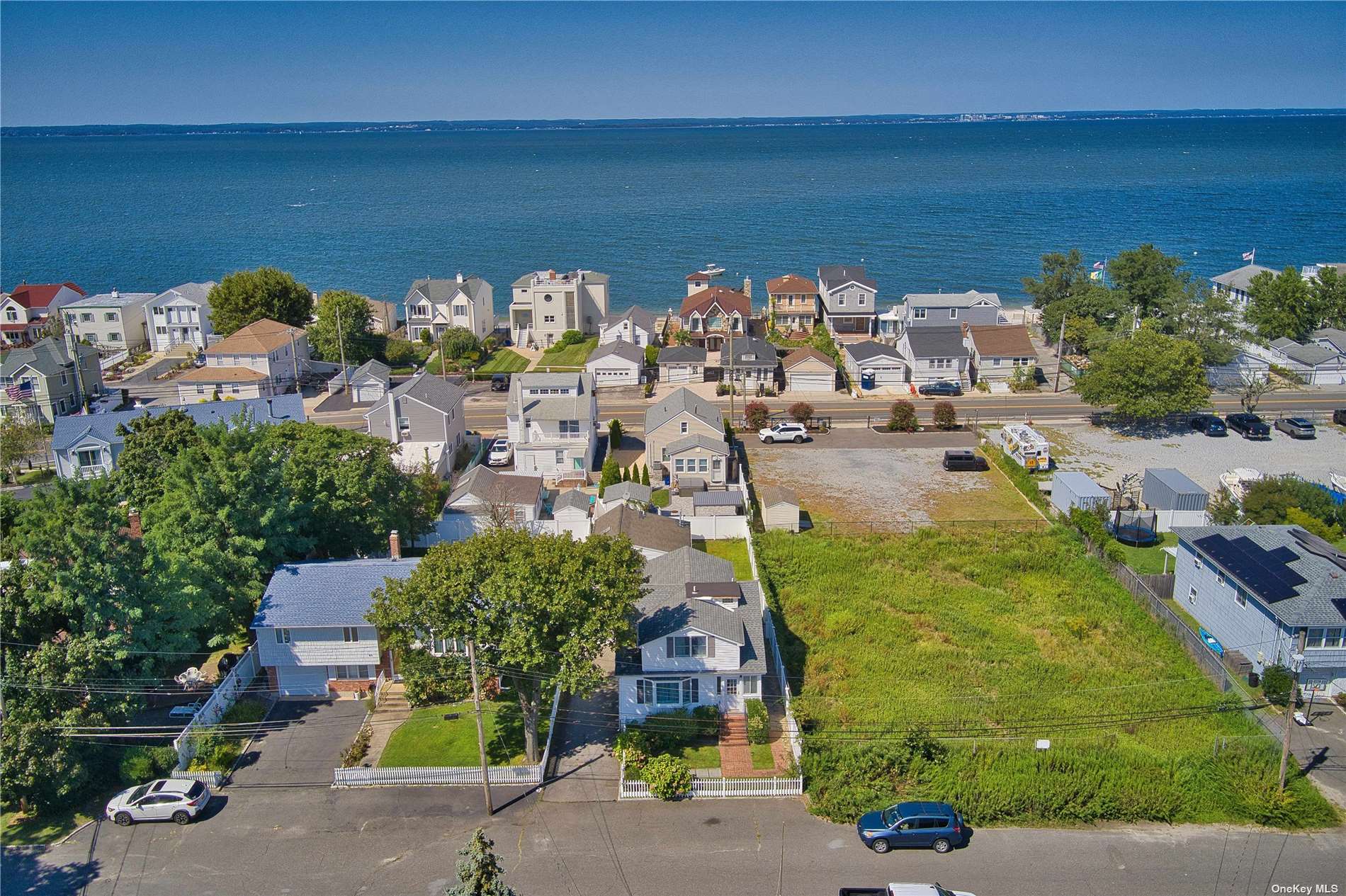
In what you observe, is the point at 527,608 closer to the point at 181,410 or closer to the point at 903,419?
the point at 181,410

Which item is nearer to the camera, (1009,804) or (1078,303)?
(1009,804)

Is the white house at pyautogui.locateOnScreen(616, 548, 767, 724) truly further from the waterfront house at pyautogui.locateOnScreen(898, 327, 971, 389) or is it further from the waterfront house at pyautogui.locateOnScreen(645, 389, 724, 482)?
the waterfront house at pyautogui.locateOnScreen(898, 327, 971, 389)

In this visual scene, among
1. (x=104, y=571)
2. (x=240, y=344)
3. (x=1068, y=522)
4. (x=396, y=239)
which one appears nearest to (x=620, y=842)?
(x=104, y=571)

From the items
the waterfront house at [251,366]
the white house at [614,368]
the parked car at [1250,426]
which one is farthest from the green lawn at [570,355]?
the parked car at [1250,426]

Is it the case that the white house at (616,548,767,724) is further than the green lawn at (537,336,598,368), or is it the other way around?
the green lawn at (537,336,598,368)

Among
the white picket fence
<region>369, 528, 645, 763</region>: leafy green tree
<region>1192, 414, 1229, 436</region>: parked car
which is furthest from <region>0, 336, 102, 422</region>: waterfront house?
<region>1192, 414, 1229, 436</region>: parked car

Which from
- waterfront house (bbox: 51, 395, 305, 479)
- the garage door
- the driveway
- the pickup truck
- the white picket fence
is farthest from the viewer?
waterfront house (bbox: 51, 395, 305, 479)

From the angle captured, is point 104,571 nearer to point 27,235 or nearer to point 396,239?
point 396,239
